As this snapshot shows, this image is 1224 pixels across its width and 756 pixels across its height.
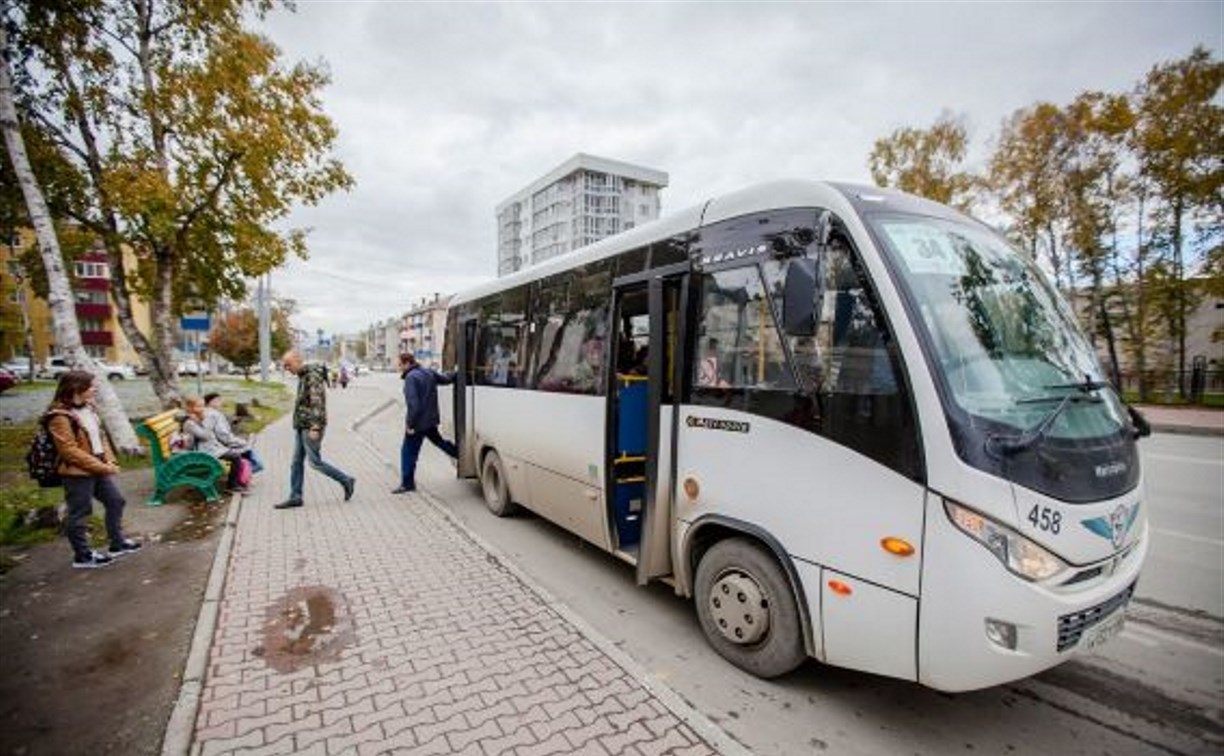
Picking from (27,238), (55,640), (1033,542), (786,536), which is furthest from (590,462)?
(27,238)

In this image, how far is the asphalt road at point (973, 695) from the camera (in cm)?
306

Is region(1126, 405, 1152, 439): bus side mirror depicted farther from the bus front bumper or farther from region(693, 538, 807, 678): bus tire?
region(693, 538, 807, 678): bus tire

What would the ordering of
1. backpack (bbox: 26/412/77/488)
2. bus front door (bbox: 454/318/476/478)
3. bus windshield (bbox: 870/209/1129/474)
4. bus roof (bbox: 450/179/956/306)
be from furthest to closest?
bus front door (bbox: 454/318/476/478) → backpack (bbox: 26/412/77/488) → bus roof (bbox: 450/179/956/306) → bus windshield (bbox: 870/209/1129/474)

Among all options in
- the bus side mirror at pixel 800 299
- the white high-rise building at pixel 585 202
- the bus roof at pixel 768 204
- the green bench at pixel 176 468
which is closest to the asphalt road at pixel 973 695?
the bus side mirror at pixel 800 299

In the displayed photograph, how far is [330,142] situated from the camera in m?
12.2

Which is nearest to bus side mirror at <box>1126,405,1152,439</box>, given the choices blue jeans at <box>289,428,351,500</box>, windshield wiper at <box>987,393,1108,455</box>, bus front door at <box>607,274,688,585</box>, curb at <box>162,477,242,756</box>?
windshield wiper at <box>987,393,1108,455</box>

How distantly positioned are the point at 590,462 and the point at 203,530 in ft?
16.2

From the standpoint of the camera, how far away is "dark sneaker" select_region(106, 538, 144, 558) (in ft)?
19.0

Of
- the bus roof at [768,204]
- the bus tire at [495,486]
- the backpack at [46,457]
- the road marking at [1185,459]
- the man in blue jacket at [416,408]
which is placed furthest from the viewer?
the road marking at [1185,459]

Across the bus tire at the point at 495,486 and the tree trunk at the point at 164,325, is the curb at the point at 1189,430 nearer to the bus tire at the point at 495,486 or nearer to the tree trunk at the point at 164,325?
the bus tire at the point at 495,486

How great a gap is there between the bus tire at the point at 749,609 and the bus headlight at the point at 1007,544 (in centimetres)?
114

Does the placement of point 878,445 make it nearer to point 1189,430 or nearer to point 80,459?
point 80,459

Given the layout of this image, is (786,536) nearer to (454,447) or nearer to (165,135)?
(454,447)

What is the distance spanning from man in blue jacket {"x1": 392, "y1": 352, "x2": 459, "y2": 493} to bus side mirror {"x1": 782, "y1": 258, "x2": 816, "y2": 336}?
22.0ft
